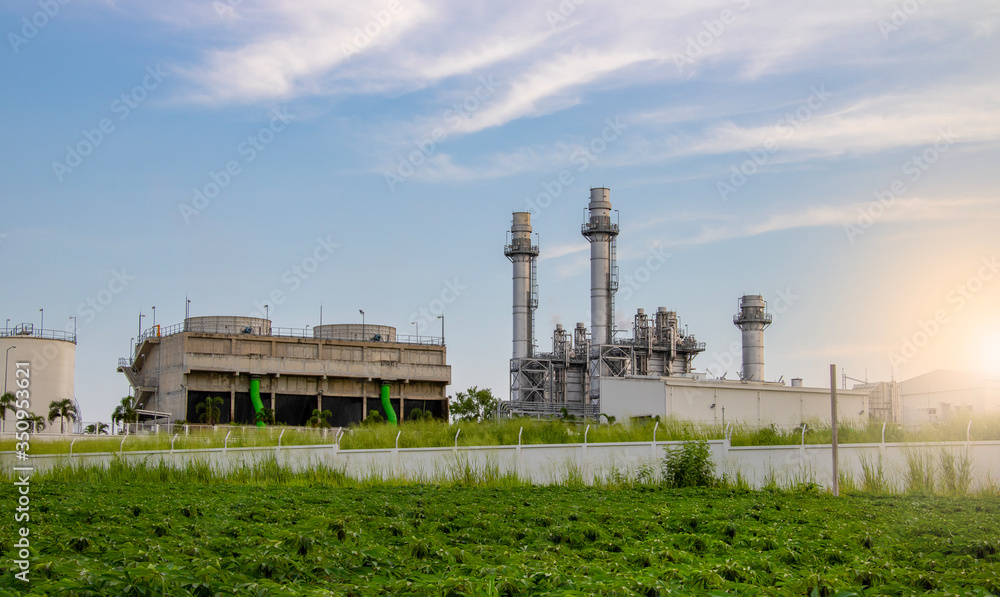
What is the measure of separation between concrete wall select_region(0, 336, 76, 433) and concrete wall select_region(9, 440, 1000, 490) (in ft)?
135

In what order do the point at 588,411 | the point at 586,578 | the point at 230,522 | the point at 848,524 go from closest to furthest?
the point at 586,578 → the point at 230,522 → the point at 848,524 → the point at 588,411

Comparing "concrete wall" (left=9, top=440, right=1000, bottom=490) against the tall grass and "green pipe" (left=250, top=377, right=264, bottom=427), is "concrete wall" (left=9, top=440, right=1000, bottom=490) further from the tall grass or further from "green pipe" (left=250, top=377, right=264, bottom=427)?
"green pipe" (left=250, top=377, right=264, bottom=427)

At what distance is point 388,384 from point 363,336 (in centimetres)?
657

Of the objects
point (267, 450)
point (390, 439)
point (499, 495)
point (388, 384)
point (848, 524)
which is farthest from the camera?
point (388, 384)

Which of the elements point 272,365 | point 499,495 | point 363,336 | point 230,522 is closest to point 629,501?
point 499,495

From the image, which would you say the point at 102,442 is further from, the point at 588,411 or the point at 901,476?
the point at 588,411

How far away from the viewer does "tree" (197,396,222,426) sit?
71688 mm

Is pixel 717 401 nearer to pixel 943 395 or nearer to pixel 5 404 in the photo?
pixel 943 395

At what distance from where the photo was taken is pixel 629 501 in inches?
804

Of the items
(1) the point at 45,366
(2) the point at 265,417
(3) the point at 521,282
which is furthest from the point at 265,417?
(3) the point at 521,282

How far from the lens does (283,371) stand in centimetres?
7788

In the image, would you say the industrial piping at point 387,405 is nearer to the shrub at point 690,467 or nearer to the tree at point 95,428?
the tree at point 95,428

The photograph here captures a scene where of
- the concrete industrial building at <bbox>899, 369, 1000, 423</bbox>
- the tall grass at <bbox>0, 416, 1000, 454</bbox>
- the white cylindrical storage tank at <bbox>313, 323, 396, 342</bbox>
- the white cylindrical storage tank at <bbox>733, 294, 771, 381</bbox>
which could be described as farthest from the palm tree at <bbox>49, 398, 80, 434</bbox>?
the concrete industrial building at <bbox>899, 369, 1000, 423</bbox>

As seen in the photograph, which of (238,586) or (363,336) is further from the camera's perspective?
(363,336)
